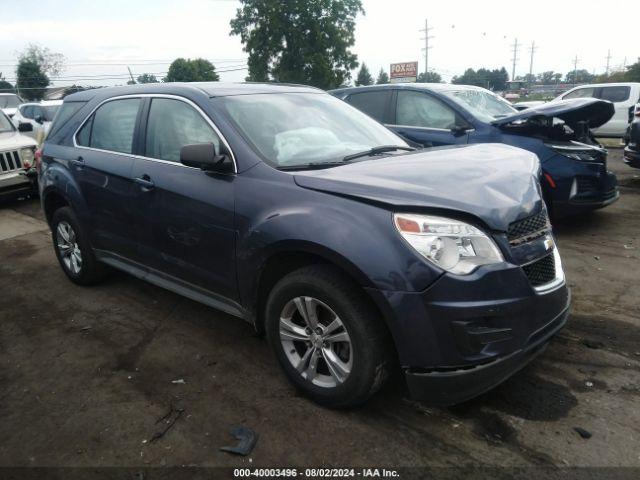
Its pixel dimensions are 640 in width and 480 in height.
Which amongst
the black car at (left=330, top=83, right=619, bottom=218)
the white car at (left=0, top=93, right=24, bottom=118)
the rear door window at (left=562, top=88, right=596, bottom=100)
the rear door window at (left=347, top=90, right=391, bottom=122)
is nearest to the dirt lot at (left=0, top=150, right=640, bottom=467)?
the black car at (left=330, top=83, right=619, bottom=218)

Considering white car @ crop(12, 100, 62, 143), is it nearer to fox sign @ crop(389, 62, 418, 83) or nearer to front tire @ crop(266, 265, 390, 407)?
front tire @ crop(266, 265, 390, 407)

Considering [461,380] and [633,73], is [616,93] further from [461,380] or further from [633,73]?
[633,73]

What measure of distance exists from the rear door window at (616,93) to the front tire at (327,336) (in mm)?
15396

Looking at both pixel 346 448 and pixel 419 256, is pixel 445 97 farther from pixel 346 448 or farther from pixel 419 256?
pixel 346 448

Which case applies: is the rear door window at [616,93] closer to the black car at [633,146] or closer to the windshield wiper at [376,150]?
the black car at [633,146]

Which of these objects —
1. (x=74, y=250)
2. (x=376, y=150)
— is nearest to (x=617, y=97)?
(x=376, y=150)

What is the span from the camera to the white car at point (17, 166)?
330 inches

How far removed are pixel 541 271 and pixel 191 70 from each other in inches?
3157

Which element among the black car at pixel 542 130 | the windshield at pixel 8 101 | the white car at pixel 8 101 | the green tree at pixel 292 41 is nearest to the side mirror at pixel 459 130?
the black car at pixel 542 130

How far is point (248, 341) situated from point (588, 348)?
2297 millimetres

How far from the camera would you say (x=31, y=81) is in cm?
6756

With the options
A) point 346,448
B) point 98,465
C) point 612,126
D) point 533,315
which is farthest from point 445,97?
point 612,126

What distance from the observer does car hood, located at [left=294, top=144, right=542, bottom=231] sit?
7.83 feet

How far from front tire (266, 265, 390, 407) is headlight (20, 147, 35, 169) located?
7.68 m
